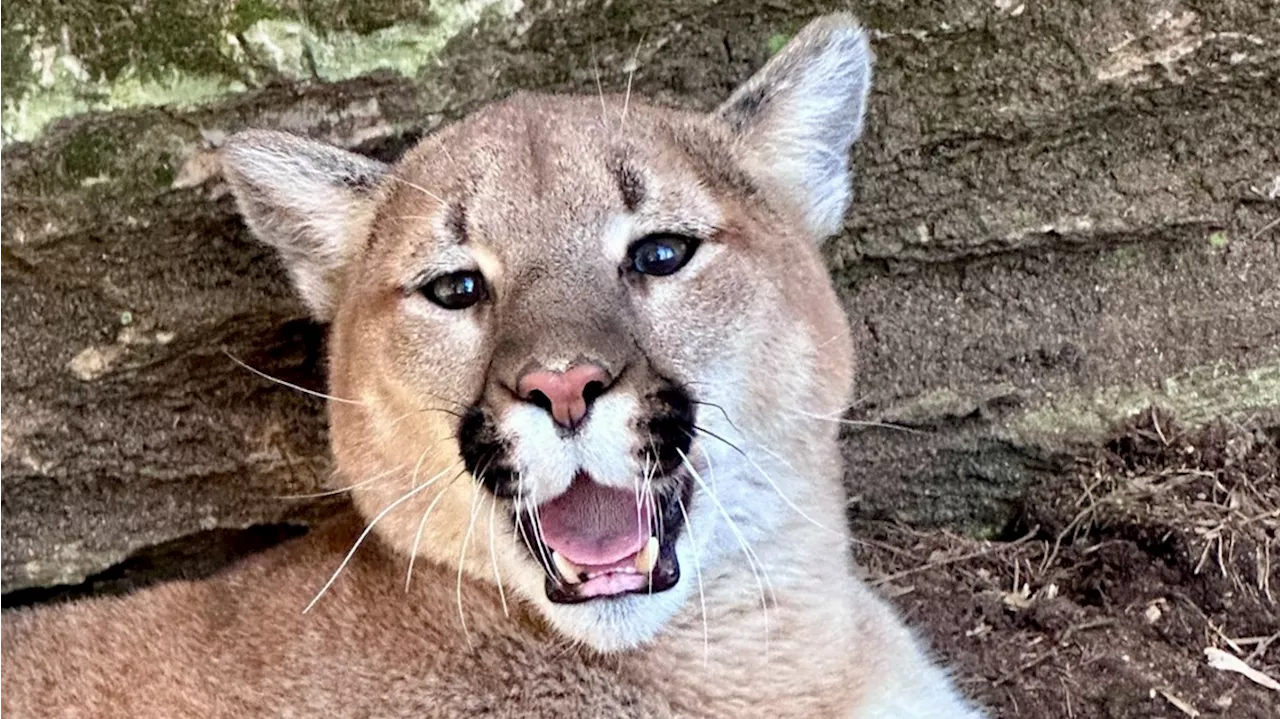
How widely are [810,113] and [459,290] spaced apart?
90 centimetres

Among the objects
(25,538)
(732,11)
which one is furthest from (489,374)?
(25,538)

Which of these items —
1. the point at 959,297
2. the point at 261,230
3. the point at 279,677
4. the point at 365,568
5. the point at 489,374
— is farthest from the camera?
the point at 959,297

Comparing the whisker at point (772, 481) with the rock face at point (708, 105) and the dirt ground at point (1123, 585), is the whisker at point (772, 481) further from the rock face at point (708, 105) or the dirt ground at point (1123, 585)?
the rock face at point (708, 105)

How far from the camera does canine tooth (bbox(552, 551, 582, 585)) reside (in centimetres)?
225

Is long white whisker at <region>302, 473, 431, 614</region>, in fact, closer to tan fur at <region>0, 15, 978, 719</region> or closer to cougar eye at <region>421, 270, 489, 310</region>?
tan fur at <region>0, 15, 978, 719</region>

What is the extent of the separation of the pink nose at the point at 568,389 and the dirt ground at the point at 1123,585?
1.57m

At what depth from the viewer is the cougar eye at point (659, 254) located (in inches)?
95.4

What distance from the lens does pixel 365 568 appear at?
A: 104 inches

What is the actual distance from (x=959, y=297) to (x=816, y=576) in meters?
1.21

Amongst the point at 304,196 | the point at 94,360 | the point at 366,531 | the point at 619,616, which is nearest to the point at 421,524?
the point at 366,531

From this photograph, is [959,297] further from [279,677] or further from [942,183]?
[279,677]

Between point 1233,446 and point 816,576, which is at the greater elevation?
point 816,576

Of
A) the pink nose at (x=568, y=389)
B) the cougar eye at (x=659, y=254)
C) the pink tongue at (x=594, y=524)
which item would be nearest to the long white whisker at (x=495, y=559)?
the pink tongue at (x=594, y=524)

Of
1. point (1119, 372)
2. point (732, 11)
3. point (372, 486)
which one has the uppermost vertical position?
point (732, 11)
